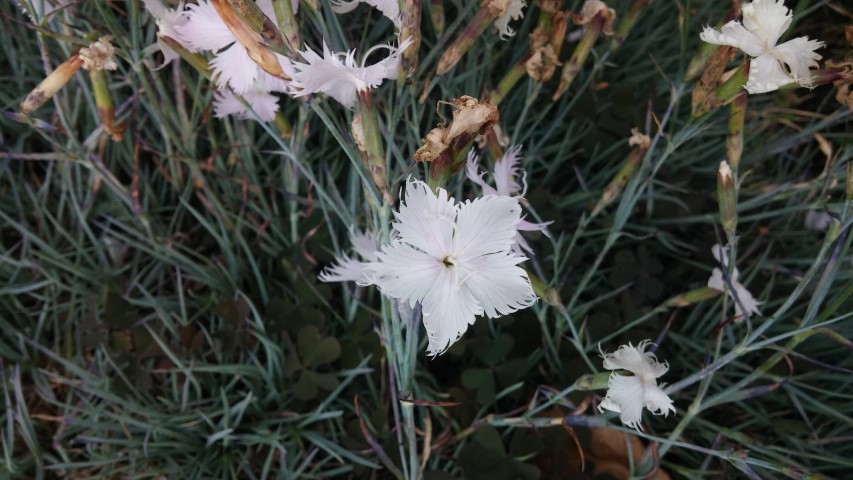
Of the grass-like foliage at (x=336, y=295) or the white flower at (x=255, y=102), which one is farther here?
the grass-like foliage at (x=336, y=295)

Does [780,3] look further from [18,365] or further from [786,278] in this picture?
[18,365]

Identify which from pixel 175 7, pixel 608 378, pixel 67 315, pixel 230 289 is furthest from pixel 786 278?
pixel 67 315

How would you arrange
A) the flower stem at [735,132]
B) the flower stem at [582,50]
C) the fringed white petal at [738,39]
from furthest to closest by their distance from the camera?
1. the flower stem at [582,50]
2. the flower stem at [735,132]
3. the fringed white petal at [738,39]

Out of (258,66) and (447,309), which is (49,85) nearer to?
(258,66)

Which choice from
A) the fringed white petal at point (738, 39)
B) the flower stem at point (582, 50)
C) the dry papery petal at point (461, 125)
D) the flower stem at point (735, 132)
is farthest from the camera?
the flower stem at point (582, 50)

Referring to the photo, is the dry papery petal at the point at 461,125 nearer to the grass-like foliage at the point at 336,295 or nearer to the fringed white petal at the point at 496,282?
the fringed white petal at the point at 496,282

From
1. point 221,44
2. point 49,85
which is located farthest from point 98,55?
point 221,44

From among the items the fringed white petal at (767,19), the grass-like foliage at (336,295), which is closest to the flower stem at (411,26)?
the grass-like foliage at (336,295)

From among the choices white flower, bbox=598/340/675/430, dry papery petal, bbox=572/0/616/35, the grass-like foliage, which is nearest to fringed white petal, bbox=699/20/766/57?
the grass-like foliage
